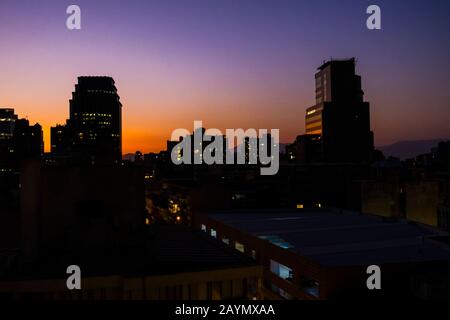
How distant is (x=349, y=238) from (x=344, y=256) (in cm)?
735

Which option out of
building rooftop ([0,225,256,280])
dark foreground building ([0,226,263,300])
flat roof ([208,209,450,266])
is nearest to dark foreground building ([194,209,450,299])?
flat roof ([208,209,450,266])

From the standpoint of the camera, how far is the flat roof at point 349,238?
28.8m

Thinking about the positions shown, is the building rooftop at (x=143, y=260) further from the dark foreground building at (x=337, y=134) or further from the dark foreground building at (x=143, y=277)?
the dark foreground building at (x=337, y=134)

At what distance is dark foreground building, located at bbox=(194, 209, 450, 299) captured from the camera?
85.5ft

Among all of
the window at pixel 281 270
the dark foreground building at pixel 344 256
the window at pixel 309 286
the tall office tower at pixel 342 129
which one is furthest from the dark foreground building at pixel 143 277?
the tall office tower at pixel 342 129

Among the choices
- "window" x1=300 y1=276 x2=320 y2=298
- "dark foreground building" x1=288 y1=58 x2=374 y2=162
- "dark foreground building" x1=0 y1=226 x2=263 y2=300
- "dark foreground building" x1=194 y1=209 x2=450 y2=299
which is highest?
"dark foreground building" x1=288 y1=58 x2=374 y2=162

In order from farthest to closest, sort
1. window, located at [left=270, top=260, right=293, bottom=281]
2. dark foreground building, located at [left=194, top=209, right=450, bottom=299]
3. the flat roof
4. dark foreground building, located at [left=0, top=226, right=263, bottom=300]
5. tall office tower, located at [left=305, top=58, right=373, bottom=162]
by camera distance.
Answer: tall office tower, located at [left=305, top=58, right=373, bottom=162] → window, located at [left=270, top=260, right=293, bottom=281] → the flat roof → dark foreground building, located at [left=194, top=209, right=450, bottom=299] → dark foreground building, located at [left=0, top=226, right=263, bottom=300]

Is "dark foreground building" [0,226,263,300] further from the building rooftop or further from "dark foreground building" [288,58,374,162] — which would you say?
"dark foreground building" [288,58,374,162]

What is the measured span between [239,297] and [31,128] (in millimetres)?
202763

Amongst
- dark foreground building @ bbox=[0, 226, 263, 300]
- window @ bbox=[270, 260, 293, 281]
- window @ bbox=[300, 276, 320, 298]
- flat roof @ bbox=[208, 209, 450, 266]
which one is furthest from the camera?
window @ bbox=[270, 260, 293, 281]
